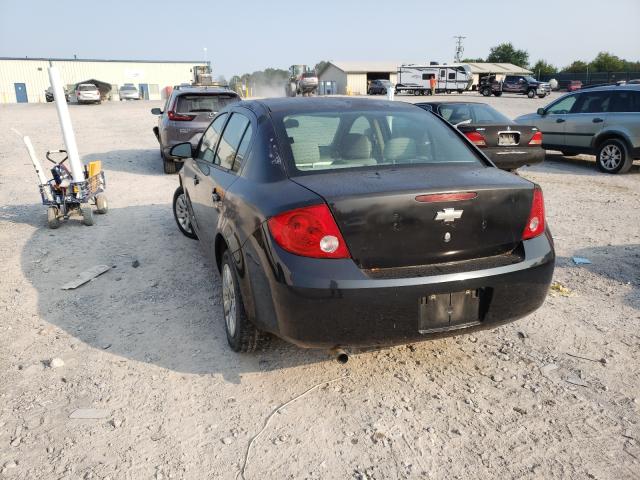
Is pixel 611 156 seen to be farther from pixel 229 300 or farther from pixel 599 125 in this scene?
pixel 229 300

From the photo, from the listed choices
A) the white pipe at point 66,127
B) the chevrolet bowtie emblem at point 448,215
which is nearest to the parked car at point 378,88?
the white pipe at point 66,127

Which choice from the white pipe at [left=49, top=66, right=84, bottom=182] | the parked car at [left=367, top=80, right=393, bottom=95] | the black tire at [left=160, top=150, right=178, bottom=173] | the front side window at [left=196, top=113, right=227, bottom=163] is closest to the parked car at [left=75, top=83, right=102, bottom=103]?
the parked car at [left=367, top=80, right=393, bottom=95]

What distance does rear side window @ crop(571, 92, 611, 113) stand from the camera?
10539 millimetres

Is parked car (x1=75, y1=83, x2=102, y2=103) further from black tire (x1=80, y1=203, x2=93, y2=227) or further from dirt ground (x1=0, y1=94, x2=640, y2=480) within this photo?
dirt ground (x1=0, y1=94, x2=640, y2=480)

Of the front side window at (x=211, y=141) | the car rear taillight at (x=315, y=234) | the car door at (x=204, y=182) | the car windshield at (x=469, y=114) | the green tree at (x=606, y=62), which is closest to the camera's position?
the car rear taillight at (x=315, y=234)

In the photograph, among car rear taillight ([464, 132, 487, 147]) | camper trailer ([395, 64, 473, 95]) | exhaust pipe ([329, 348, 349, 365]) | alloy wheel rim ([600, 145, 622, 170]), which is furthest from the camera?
camper trailer ([395, 64, 473, 95])

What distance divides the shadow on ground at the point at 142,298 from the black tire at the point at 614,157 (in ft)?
29.3

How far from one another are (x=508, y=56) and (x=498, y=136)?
355 feet

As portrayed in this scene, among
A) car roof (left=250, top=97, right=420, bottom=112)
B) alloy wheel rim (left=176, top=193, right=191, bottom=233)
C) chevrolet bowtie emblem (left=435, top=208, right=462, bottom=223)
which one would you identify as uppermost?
car roof (left=250, top=97, right=420, bottom=112)

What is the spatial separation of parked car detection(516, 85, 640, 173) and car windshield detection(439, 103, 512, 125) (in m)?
2.56

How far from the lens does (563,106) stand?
11.4 meters

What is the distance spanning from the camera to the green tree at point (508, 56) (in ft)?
337

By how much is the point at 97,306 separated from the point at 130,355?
100 centimetres

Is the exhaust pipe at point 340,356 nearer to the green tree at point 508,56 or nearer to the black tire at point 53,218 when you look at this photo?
the black tire at point 53,218
